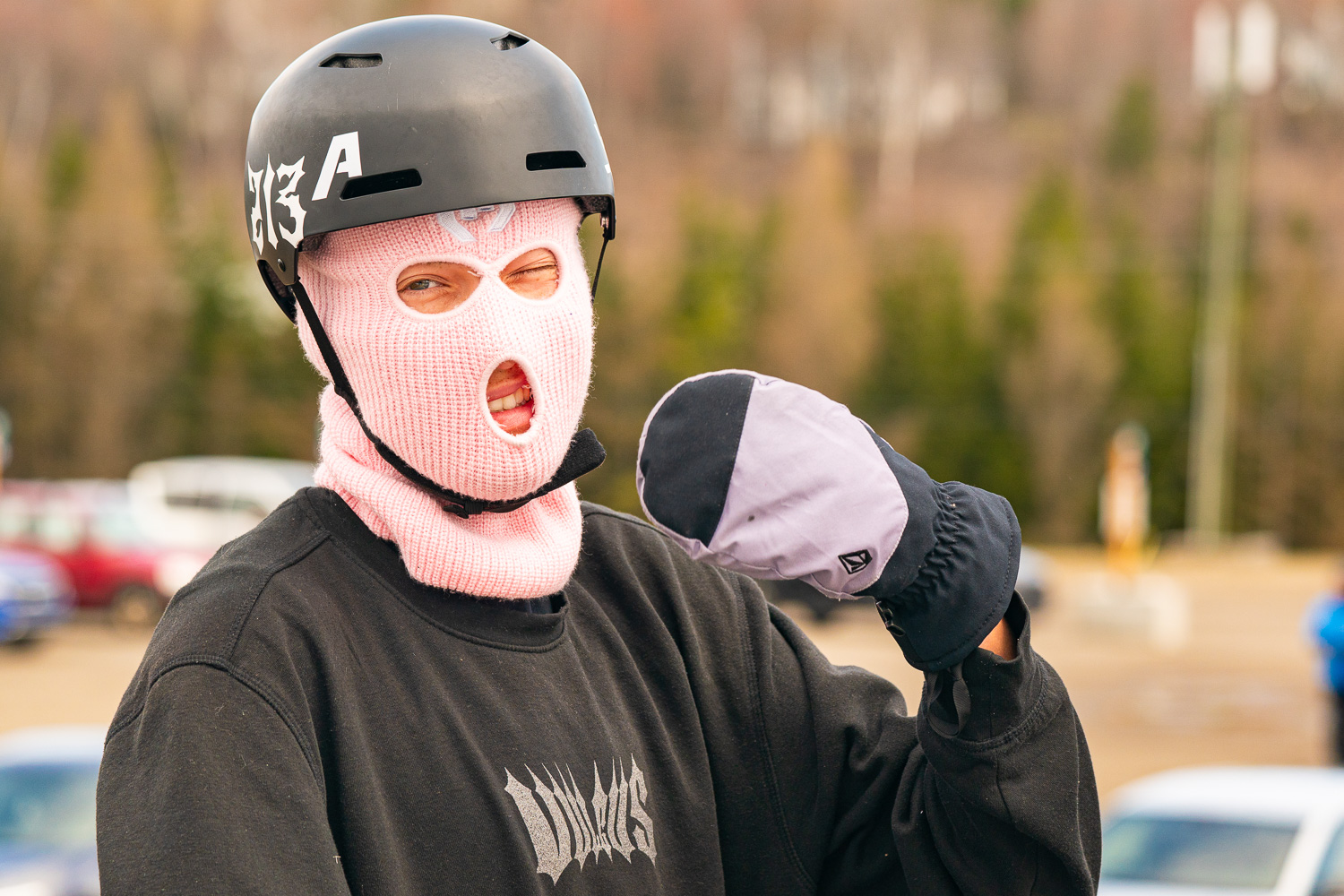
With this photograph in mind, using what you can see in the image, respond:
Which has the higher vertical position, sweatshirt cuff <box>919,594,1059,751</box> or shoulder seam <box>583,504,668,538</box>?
shoulder seam <box>583,504,668,538</box>

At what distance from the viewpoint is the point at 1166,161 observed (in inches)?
2263

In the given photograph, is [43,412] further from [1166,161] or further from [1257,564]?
[1166,161]

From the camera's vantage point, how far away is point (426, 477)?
82.0 inches

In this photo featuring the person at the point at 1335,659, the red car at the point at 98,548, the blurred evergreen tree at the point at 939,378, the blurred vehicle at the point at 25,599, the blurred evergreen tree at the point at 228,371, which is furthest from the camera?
the blurred evergreen tree at the point at 939,378

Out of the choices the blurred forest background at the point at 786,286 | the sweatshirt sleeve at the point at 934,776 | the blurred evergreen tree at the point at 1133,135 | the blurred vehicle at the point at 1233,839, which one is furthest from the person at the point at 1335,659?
the blurred evergreen tree at the point at 1133,135

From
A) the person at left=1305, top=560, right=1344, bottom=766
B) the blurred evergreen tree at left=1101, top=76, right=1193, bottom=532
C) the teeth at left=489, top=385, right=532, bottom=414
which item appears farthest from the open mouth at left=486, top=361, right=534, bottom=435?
the blurred evergreen tree at left=1101, top=76, right=1193, bottom=532

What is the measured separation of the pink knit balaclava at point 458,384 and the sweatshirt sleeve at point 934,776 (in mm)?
459

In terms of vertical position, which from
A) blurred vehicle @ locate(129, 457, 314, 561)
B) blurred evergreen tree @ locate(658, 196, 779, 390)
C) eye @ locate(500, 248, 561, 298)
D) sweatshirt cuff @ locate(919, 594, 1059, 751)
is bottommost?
blurred evergreen tree @ locate(658, 196, 779, 390)

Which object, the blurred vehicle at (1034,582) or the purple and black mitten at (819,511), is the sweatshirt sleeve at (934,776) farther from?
the blurred vehicle at (1034,582)

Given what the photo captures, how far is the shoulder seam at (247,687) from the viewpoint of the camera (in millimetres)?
1705

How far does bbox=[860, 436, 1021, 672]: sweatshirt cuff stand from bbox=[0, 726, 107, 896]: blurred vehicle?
18.6 feet

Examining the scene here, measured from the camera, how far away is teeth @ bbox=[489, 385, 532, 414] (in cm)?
213

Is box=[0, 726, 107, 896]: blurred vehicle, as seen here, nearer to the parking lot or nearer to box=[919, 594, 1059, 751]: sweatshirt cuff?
box=[919, 594, 1059, 751]: sweatshirt cuff

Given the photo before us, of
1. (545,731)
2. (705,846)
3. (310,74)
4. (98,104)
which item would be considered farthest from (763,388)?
(98,104)
